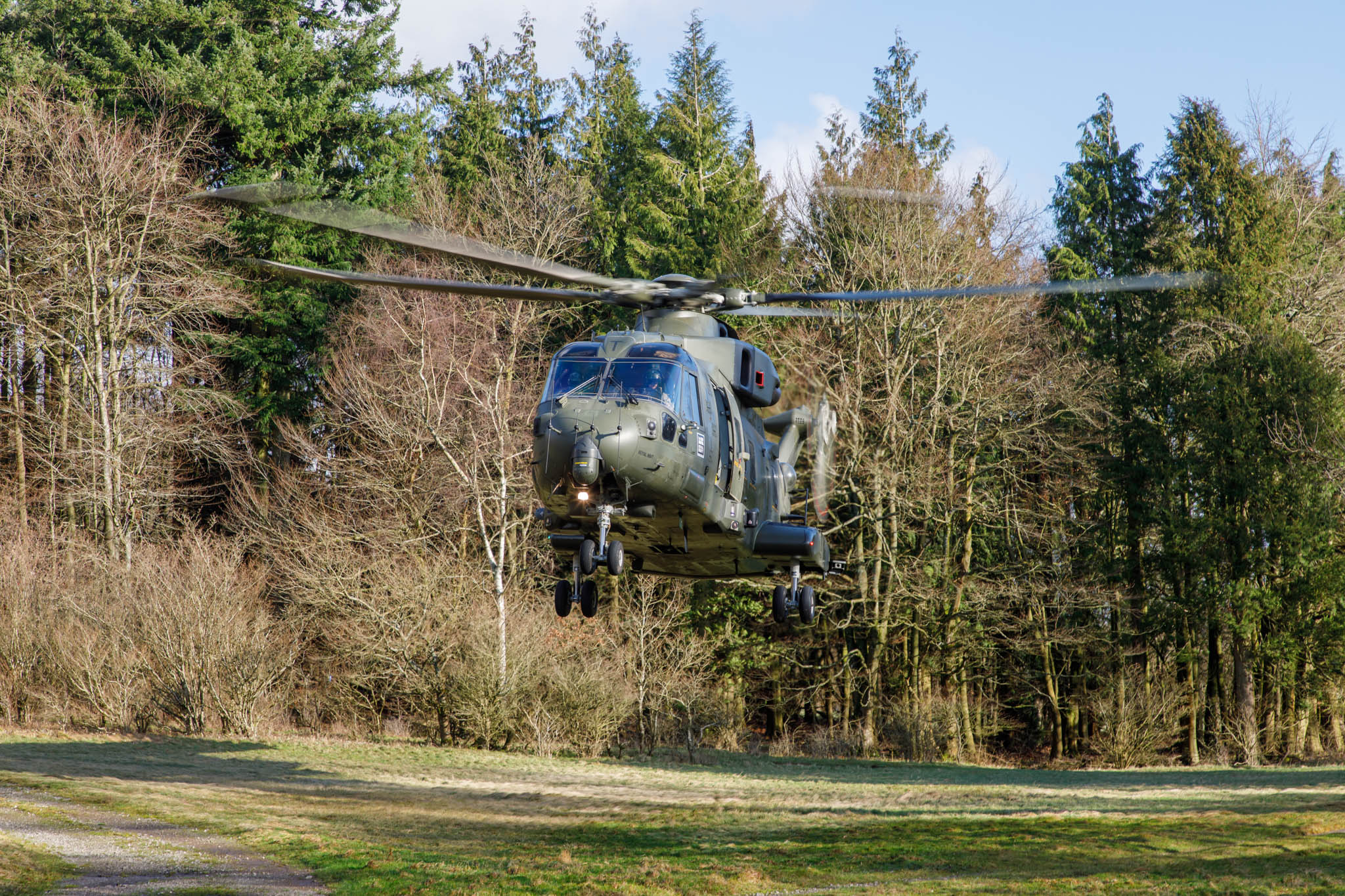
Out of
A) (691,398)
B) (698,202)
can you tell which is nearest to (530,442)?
(698,202)

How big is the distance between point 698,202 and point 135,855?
966 inches

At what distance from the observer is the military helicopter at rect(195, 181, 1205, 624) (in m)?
11.3

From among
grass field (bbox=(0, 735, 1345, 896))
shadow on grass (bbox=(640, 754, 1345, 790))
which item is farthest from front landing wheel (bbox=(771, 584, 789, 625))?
shadow on grass (bbox=(640, 754, 1345, 790))

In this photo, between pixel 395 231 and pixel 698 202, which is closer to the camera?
pixel 395 231

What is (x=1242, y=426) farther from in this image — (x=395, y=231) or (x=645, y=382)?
(x=395, y=231)

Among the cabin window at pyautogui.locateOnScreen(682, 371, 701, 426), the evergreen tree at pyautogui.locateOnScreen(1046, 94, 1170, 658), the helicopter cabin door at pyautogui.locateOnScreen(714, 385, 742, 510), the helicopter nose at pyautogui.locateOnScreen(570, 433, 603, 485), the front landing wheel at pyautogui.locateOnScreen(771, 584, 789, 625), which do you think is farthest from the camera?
the evergreen tree at pyautogui.locateOnScreen(1046, 94, 1170, 658)

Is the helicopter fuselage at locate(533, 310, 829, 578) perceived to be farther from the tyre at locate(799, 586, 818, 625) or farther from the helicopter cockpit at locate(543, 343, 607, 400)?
the tyre at locate(799, 586, 818, 625)

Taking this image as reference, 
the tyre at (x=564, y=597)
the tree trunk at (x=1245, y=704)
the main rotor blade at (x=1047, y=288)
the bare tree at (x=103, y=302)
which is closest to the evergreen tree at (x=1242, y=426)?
the tree trunk at (x=1245, y=704)

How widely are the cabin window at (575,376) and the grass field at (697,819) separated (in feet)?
17.9

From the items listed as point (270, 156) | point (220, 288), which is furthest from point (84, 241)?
point (270, 156)

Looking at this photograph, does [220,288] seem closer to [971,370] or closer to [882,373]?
[882,373]

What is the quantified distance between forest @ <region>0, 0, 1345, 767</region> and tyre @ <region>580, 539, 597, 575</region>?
46.2 feet

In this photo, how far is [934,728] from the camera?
30.2 m

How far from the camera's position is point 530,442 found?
1152 inches
